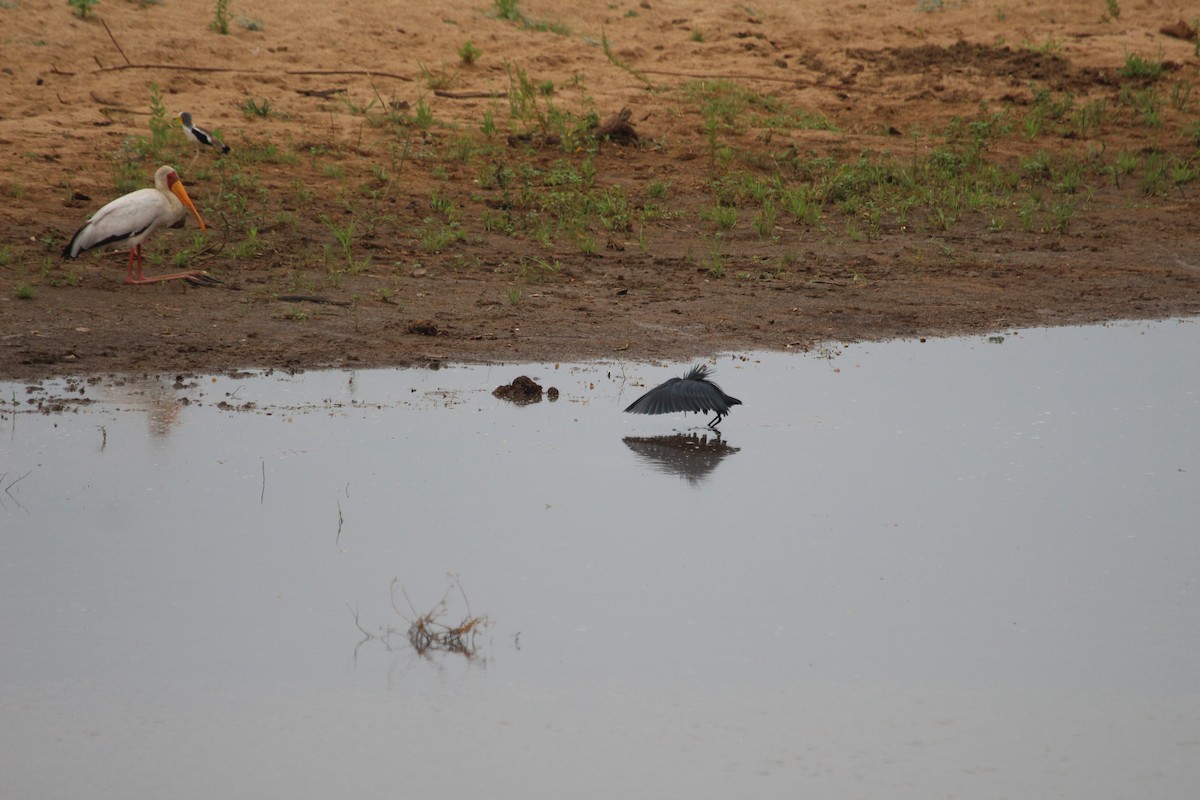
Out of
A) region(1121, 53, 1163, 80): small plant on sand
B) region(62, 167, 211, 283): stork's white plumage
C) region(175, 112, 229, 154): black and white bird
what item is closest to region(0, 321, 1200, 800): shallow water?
region(62, 167, 211, 283): stork's white plumage

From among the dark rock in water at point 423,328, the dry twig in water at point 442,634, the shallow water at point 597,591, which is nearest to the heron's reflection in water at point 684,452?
the shallow water at point 597,591

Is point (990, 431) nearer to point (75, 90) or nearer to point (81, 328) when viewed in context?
point (81, 328)

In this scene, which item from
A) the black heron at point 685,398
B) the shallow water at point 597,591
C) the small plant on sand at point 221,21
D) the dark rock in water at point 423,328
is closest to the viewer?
the shallow water at point 597,591

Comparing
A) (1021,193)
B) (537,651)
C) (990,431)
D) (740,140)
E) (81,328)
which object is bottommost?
(537,651)

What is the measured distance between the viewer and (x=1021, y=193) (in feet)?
35.6

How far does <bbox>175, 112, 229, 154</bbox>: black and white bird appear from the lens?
9711mm

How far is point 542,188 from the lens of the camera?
10156 mm

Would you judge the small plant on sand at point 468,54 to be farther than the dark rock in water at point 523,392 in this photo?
Yes

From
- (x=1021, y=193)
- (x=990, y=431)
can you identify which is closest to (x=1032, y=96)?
(x=1021, y=193)

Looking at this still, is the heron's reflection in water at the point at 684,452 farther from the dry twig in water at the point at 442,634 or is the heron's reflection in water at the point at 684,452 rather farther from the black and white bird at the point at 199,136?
the black and white bird at the point at 199,136

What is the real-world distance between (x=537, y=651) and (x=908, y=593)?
112 centimetres

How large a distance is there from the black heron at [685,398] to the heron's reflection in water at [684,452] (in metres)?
0.12

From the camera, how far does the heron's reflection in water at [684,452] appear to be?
5152 millimetres

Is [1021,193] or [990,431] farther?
[1021,193]
